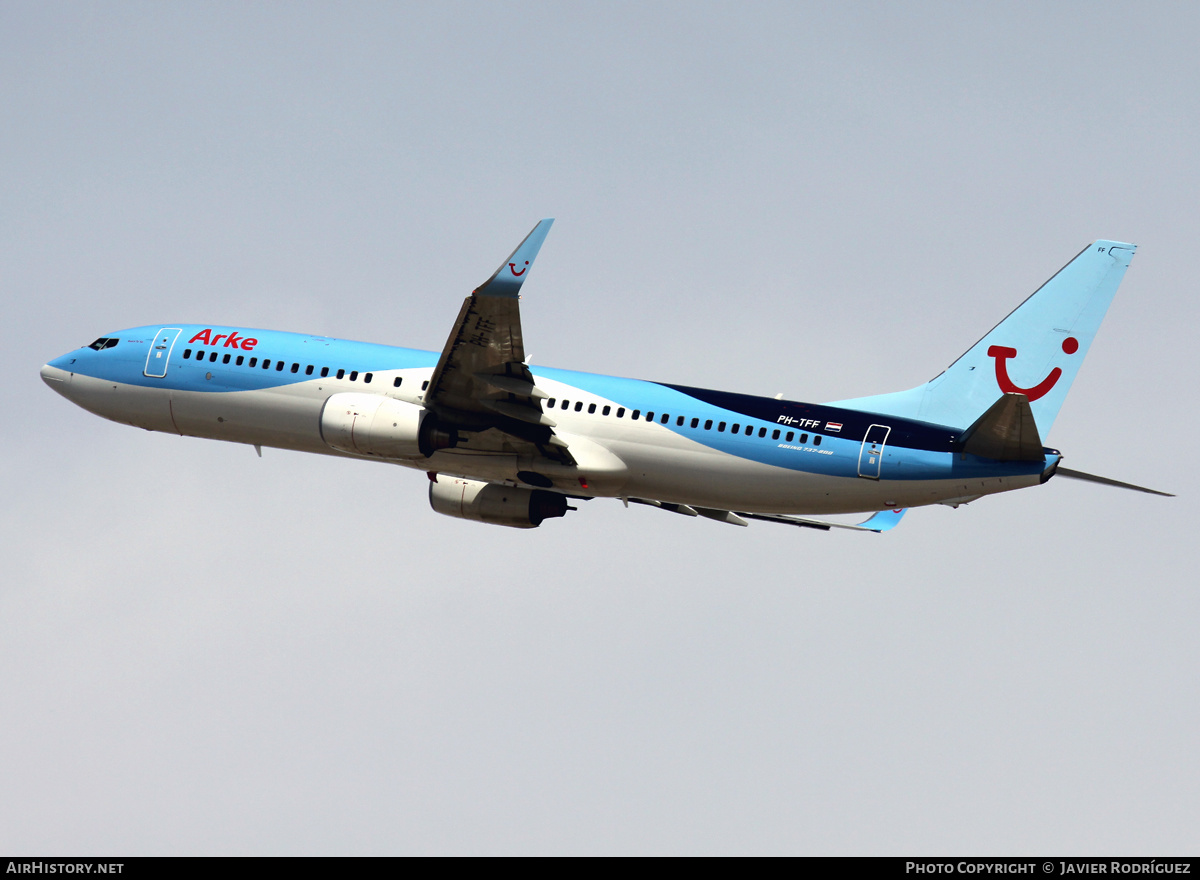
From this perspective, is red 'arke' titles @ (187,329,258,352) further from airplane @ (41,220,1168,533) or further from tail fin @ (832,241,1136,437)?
tail fin @ (832,241,1136,437)

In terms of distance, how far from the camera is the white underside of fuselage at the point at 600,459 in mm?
39062

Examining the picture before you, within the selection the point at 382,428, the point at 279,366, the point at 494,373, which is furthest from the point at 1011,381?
the point at 279,366

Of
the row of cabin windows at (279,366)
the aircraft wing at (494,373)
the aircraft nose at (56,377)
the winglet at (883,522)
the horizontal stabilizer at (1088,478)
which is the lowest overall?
the horizontal stabilizer at (1088,478)

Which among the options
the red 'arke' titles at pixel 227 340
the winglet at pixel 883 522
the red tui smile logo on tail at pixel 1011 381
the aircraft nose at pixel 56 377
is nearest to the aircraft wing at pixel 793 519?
the winglet at pixel 883 522

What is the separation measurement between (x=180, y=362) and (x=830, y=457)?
69.2 ft

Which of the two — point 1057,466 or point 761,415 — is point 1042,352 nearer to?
point 1057,466

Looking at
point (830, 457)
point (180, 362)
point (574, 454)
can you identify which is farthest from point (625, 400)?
point (180, 362)

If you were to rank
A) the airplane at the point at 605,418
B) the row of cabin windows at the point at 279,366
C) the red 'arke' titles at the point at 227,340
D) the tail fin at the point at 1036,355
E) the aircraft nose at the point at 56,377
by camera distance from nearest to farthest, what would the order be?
1. the airplane at the point at 605,418
2. the tail fin at the point at 1036,355
3. the row of cabin windows at the point at 279,366
4. the red 'arke' titles at the point at 227,340
5. the aircraft nose at the point at 56,377

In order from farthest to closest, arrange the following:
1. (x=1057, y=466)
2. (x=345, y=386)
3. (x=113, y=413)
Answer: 1. (x=113, y=413)
2. (x=345, y=386)
3. (x=1057, y=466)

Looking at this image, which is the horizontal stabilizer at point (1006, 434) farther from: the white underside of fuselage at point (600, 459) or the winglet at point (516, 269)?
the winglet at point (516, 269)

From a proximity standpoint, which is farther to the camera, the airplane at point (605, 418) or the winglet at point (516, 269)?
the airplane at point (605, 418)

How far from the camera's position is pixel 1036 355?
136 feet

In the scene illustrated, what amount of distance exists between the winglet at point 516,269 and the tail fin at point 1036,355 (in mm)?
11355
